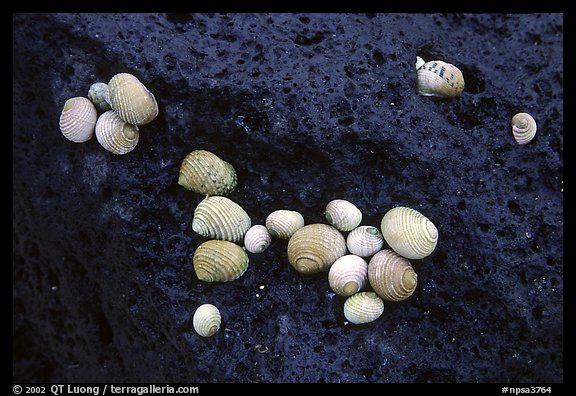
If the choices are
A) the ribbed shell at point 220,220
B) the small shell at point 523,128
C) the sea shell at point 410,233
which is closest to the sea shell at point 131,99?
the ribbed shell at point 220,220

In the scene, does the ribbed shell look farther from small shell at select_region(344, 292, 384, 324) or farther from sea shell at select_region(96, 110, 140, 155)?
small shell at select_region(344, 292, 384, 324)

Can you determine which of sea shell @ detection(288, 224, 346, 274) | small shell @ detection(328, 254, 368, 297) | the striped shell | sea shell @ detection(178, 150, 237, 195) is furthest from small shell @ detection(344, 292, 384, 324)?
sea shell @ detection(178, 150, 237, 195)

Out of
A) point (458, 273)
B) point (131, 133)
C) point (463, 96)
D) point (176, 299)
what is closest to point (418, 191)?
point (458, 273)

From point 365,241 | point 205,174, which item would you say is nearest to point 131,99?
point 205,174

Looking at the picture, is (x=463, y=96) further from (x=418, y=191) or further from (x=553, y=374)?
(x=553, y=374)

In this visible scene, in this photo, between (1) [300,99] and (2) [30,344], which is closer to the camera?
(1) [300,99]
